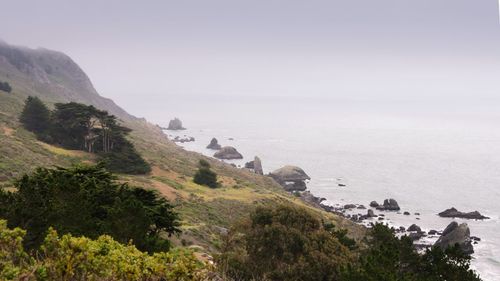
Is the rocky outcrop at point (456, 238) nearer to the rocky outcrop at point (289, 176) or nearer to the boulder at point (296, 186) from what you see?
the boulder at point (296, 186)

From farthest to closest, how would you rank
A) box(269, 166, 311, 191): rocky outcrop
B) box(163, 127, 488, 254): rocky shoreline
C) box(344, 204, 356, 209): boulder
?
box(269, 166, 311, 191): rocky outcrop < box(344, 204, 356, 209): boulder < box(163, 127, 488, 254): rocky shoreline

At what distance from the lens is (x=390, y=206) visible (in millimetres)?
83875

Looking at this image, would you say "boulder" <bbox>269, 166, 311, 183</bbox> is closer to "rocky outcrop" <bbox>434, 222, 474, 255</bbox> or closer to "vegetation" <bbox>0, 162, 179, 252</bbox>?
"rocky outcrop" <bbox>434, 222, 474, 255</bbox>

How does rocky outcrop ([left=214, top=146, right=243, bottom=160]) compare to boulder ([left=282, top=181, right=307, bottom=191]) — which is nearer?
boulder ([left=282, top=181, right=307, bottom=191])

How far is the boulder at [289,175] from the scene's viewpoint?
357 ft

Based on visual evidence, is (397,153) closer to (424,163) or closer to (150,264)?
(424,163)

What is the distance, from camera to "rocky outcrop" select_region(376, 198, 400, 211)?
83.2m

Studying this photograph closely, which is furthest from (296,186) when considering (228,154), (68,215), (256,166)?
(68,215)

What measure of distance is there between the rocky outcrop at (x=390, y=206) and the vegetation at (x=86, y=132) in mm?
47901

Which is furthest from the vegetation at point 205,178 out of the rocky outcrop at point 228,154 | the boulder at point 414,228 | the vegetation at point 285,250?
the rocky outcrop at point 228,154

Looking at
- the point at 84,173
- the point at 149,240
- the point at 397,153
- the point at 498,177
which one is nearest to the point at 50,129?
the point at 84,173

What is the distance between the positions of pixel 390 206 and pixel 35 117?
6501 centimetres

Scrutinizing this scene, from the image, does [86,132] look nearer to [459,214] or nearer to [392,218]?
[392,218]

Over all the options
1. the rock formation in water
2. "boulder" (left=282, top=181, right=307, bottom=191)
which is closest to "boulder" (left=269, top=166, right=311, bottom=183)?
the rock formation in water
